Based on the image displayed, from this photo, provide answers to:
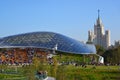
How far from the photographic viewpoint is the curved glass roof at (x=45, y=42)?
78.4 m

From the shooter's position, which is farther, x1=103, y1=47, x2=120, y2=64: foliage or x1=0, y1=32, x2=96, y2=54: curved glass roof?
x1=103, y1=47, x2=120, y2=64: foliage

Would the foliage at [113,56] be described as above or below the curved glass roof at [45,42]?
below

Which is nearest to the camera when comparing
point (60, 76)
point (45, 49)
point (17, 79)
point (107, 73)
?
point (60, 76)

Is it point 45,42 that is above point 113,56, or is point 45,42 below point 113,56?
above

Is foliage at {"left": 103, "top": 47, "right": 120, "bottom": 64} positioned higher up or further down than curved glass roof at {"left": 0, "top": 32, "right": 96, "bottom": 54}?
further down

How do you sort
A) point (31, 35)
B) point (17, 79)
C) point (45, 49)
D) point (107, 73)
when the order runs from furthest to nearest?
1. point (31, 35)
2. point (45, 49)
3. point (107, 73)
4. point (17, 79)

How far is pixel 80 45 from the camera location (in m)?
83.2

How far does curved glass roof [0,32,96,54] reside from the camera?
78438mm

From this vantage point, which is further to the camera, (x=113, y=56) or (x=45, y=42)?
(x=113, y=56)

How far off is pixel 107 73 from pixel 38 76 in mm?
20481

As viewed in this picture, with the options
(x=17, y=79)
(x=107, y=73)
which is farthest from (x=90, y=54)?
(x=17, y=79)

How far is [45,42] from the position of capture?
260 ft

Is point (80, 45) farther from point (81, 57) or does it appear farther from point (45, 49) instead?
point (45, 49)

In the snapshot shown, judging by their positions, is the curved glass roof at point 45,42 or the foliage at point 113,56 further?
the foliage at point 113,56
